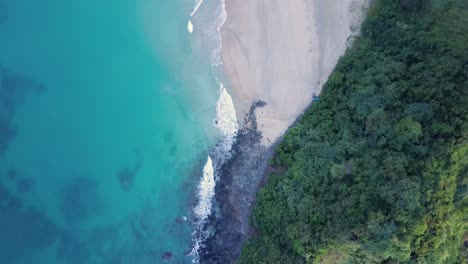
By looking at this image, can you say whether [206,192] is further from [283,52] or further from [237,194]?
[283,52]

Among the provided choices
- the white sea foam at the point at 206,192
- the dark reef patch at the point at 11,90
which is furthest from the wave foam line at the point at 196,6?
the dark reef patch at the point at 11,90

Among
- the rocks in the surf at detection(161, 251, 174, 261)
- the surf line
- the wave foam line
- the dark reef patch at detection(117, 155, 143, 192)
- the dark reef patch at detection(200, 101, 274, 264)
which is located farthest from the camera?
the wave foam line

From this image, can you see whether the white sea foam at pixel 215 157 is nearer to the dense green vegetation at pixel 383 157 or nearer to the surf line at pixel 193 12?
the surf line at pixel 193 12

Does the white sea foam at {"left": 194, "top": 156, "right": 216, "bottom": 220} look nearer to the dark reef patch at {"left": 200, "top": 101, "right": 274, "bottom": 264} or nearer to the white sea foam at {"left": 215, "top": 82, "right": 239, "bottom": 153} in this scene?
the dark reef patch at {"left": 200, "top": 101, "right": 274, "bottom": 264}

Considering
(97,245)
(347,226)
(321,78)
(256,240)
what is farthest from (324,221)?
(97,245)

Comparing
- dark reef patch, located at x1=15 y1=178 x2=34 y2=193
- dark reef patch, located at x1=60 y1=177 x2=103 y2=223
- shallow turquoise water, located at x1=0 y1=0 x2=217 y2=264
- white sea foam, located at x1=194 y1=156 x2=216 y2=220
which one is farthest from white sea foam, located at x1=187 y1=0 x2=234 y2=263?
dark reef patch, located at x1=15 y1=178 x2=34 y2=193

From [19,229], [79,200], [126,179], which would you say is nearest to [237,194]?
[126,179]
